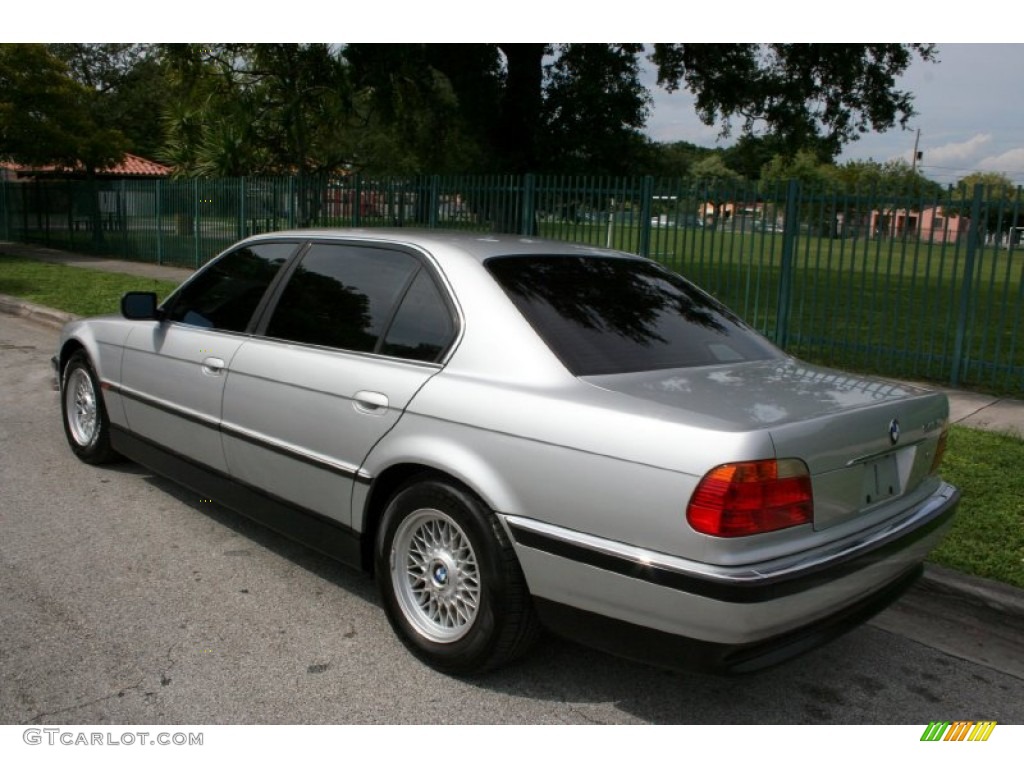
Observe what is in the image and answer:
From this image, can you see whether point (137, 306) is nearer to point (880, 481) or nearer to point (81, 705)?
point (81, 705)

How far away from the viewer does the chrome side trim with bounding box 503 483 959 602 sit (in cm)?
262

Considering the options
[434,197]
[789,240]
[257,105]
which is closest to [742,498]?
[789,240]

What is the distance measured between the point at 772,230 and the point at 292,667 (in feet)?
28.9

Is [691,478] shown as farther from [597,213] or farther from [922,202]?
[597,213]

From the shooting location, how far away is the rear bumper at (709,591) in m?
2.64

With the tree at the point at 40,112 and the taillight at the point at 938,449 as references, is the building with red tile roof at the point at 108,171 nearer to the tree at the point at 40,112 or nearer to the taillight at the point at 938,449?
the tree at the point at 40,112

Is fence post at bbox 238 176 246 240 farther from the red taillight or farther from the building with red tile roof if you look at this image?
the red taillight

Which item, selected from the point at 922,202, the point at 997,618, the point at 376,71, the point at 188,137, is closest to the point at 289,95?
the point at 376,71

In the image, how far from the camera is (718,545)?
2637mm

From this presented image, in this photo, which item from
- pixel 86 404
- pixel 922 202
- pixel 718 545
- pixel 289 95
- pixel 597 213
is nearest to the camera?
pixel 718 545

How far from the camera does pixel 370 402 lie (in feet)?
11.5

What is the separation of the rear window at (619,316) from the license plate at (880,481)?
73 centimetres

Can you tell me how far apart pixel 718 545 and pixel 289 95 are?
56.1 feet

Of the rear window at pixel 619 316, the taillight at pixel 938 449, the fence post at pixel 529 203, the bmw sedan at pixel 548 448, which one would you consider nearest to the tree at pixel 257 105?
the fence post at pixel 529 203
